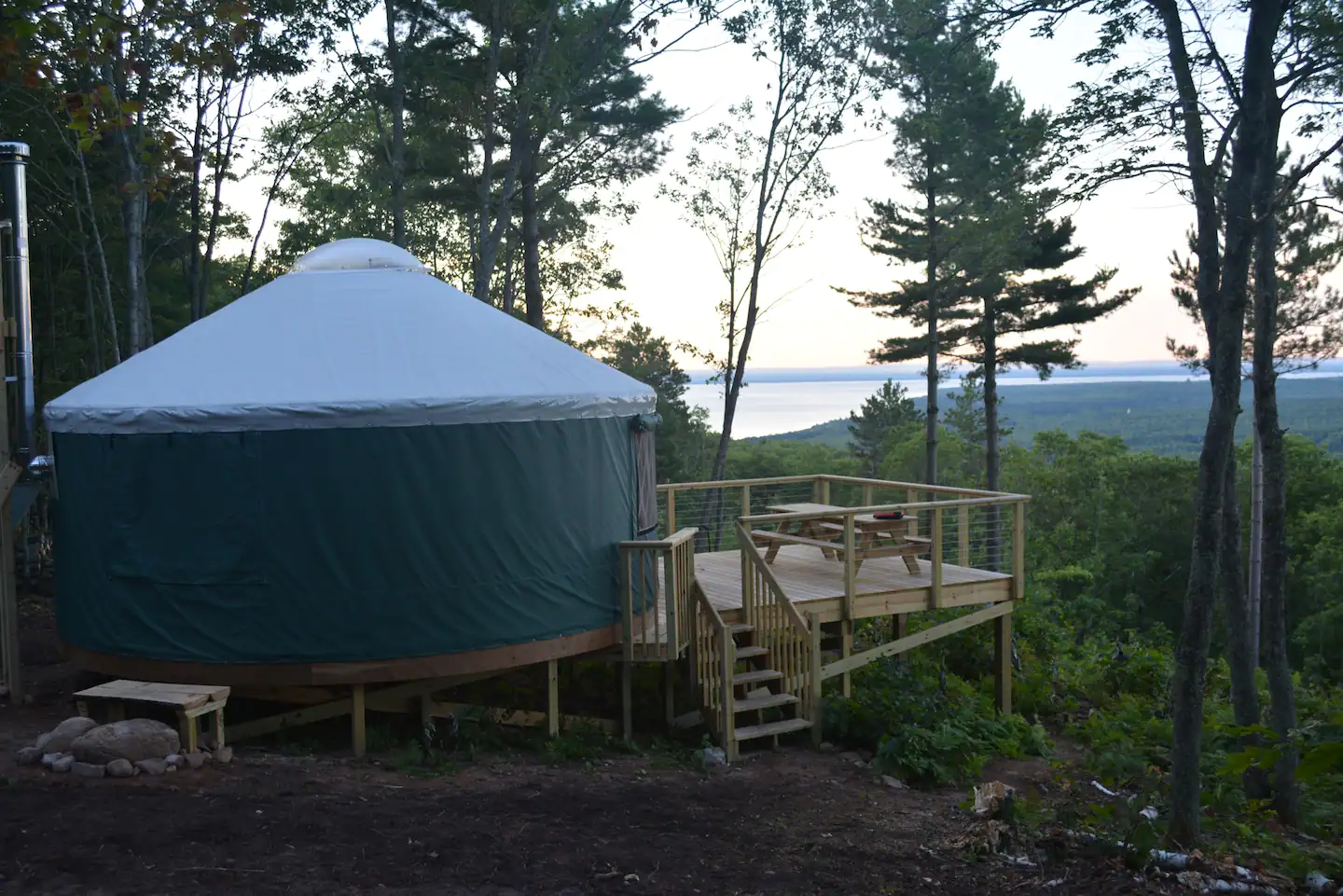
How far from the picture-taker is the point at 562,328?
2633 cm

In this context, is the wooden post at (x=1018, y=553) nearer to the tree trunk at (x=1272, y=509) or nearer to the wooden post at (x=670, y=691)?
the tree trunk at (x=1272, y=509)

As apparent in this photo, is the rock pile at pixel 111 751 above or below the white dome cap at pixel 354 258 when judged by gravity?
below

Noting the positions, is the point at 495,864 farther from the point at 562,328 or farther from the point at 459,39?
the point at 562,328

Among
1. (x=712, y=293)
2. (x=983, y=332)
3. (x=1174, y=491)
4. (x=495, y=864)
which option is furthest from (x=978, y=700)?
(x=1174, y=491)

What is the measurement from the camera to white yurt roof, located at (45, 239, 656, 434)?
21.3 ft

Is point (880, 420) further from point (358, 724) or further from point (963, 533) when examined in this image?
point (358, 724)

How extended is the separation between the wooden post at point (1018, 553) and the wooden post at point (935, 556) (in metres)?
0.75

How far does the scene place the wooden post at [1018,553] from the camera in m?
8.80

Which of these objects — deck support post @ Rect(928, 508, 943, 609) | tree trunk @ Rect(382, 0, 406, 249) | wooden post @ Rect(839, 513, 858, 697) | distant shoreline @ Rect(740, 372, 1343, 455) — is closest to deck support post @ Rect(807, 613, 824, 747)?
wooden post @ Rect(839, 513, 858, 697)

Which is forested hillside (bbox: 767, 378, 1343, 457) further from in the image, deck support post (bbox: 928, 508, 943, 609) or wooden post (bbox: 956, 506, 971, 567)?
deck support post (bbox: 928, 508, 943, 609)

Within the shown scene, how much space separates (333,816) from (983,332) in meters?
18.7

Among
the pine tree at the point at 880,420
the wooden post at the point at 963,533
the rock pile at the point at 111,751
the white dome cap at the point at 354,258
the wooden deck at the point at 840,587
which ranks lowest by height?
the rock pile at the point at 111,751

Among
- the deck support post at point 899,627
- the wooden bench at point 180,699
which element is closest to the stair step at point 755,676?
the deck support post at point 899,627

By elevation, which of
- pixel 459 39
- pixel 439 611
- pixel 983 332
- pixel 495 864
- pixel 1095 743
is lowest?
pixel 1095 743
